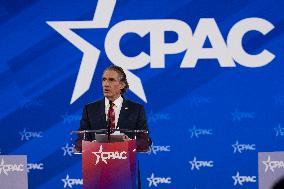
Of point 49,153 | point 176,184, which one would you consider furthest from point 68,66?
point 176,184

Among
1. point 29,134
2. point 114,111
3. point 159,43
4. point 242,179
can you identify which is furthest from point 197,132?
point 29,134

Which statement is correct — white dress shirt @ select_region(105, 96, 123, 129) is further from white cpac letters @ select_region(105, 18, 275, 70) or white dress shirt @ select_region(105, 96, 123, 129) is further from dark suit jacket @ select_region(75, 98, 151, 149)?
white cpac letters @ select_region(105, 18, 275, 70)

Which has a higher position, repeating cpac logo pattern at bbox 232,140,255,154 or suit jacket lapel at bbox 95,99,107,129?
suit jacket lapel at bbox 95,99,107,129

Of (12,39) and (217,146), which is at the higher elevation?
(12,39)

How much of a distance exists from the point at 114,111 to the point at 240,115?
67.1 inches

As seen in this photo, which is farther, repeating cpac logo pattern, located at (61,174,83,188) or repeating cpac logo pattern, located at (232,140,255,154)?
repeating cpac logo pattern, located at (61,174,83,188)

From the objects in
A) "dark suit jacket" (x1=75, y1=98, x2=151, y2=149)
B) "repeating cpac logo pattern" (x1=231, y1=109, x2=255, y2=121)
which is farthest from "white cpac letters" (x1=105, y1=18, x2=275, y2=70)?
"dark suit jacket" (x1=75, y1=98, x2=151, y2=149)

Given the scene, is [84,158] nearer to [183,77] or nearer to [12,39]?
[183,77]

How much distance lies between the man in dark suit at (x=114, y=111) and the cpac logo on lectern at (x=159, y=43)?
3.46 feet

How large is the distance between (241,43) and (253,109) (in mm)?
704

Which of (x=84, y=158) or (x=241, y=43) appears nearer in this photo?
(x=84, y=158)

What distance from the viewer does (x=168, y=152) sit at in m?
4.95

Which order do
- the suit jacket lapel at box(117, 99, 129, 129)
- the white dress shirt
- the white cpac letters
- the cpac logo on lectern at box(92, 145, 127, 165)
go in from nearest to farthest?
the cpac logo on lectern at box(92, 145, 127, 165) → the suit jacket lapel at box(117, 99, 129, 129) → the white dress shirt → the white cpac letters

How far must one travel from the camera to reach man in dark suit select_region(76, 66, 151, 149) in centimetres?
374
